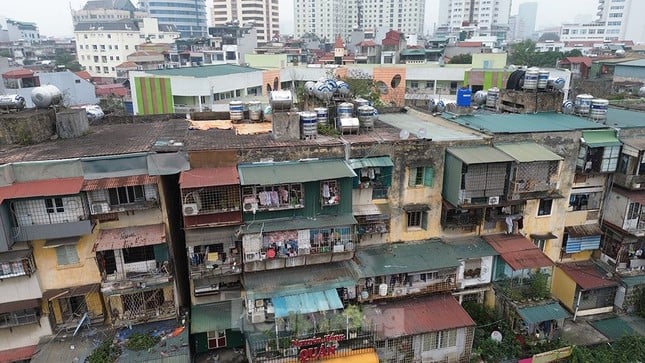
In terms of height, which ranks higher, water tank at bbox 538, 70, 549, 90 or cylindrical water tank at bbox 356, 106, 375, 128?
water tank at bbox 538, 70, 549, 90

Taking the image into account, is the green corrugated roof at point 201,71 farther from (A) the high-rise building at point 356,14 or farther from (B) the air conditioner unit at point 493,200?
(A) the high-rise building at point 356,14

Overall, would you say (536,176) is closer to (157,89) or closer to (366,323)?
(366,323)

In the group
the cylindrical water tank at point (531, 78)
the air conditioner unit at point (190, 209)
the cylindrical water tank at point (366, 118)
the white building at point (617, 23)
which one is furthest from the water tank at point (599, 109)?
the white building at point (617, 23)

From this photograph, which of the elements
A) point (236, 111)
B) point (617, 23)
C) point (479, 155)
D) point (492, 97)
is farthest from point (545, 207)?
point (617, 23)

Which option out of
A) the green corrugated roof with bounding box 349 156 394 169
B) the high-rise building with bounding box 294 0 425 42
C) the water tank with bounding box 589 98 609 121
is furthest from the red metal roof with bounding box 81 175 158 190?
the high-rise building with bounding box 294 0 425 42

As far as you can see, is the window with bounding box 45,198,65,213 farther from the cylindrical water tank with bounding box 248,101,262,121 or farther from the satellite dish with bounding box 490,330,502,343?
the satellite dish with bounding box 490,330,502,343
